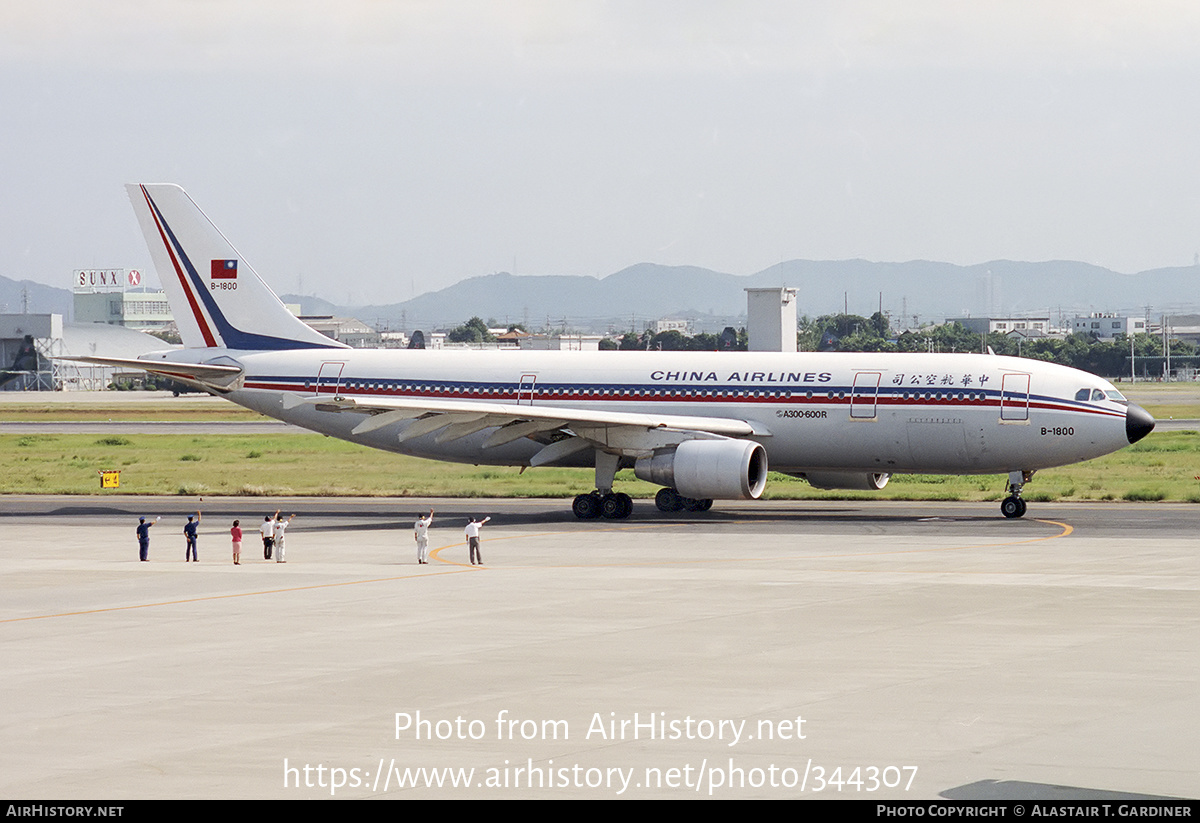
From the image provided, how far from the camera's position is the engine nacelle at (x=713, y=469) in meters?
44.4

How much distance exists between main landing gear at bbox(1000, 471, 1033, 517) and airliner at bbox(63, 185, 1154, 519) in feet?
0.19

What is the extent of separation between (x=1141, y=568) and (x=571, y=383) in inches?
811

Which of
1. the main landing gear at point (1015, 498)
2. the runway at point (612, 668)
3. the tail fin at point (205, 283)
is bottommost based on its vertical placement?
the runway at point (612, 668)

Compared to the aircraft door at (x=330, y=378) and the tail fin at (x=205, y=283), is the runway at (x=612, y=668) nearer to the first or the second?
the aircraft door at (x=330, y=378)

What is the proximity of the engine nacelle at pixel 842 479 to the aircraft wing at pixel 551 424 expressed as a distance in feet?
11.2

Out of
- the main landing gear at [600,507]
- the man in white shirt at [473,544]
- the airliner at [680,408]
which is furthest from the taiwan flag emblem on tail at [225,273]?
the man in white shirt at [473,544]

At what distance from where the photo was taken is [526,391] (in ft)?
164

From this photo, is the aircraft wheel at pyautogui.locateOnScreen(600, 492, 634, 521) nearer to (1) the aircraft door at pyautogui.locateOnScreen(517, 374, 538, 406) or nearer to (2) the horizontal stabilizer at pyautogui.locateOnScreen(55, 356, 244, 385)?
(1) the aircraft door at pyautogui.locateOnScreen(517, 374, 538, 406)

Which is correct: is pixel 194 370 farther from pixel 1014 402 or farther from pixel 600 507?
pixel 1014 402

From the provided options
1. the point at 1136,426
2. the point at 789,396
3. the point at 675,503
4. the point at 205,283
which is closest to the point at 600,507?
the point at 675,503

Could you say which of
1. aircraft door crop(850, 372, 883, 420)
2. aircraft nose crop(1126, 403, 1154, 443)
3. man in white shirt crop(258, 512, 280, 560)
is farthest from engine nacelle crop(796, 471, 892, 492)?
man in white shirt crop(258, 512, 280, 560)

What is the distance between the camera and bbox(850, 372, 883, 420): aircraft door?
4600cm

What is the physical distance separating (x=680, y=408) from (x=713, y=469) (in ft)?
13.1

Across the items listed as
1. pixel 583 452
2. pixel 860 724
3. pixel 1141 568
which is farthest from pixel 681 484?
pixel 860 724
